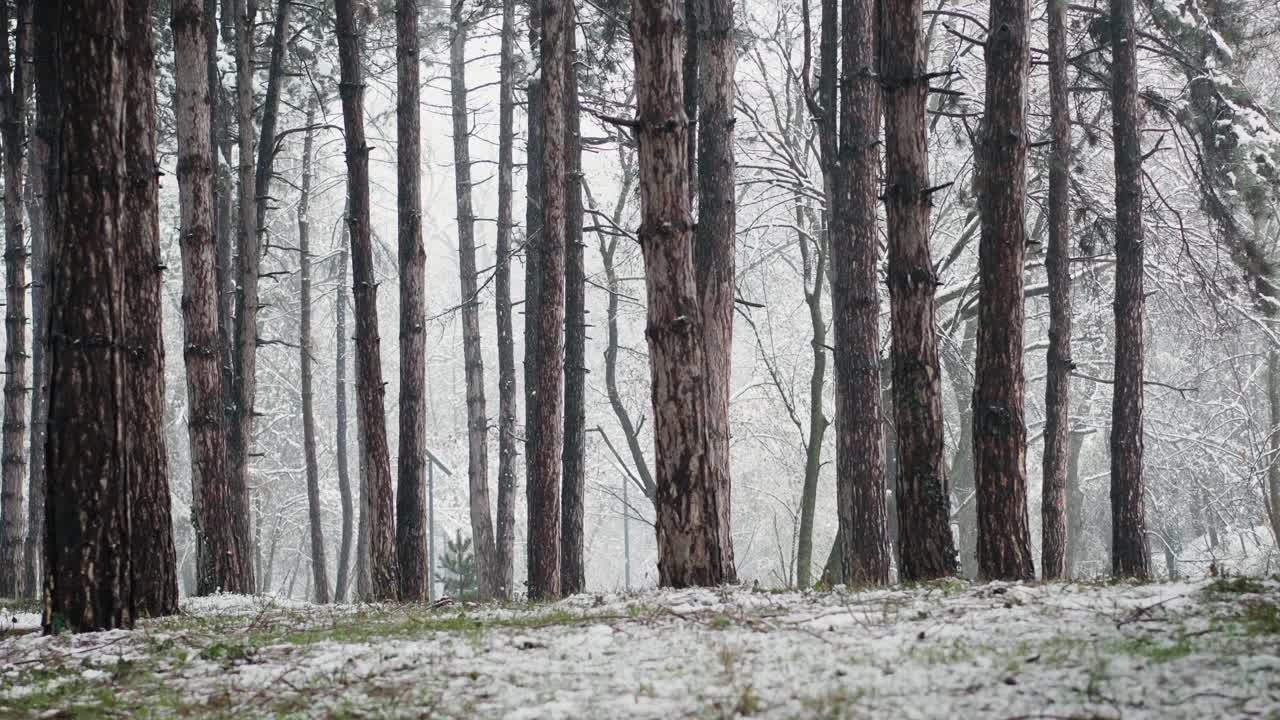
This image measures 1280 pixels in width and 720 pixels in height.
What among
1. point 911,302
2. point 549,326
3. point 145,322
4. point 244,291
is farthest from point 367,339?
point 911,302

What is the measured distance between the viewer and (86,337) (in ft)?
20.4

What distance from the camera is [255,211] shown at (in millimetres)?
15320

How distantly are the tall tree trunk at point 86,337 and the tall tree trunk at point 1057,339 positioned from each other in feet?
34.3

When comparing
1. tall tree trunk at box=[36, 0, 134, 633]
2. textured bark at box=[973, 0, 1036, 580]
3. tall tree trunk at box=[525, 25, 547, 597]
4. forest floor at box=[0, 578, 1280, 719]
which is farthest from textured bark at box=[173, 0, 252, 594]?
textured bark at box=[973, 0, 1036, 580]

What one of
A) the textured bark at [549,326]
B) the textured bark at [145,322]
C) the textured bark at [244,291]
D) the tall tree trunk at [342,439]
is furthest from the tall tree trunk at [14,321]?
the tall tree trunk at [342,439]

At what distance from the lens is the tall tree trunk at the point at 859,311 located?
1173 centimetres

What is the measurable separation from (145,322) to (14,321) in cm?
755

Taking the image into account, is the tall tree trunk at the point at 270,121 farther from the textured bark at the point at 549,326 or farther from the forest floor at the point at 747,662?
the forest floor at the point at 747,662

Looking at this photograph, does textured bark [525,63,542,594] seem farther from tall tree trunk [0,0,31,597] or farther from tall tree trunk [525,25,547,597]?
tall tree trunk [0,0,31,597]

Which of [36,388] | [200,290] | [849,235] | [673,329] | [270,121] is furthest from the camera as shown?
[36,388]

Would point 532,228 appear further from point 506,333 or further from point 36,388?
point 36,388

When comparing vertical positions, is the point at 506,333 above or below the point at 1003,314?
above

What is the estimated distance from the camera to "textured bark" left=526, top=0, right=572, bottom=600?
1235 centimetres

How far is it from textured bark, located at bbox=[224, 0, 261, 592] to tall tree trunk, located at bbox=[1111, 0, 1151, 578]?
34.9 ft
